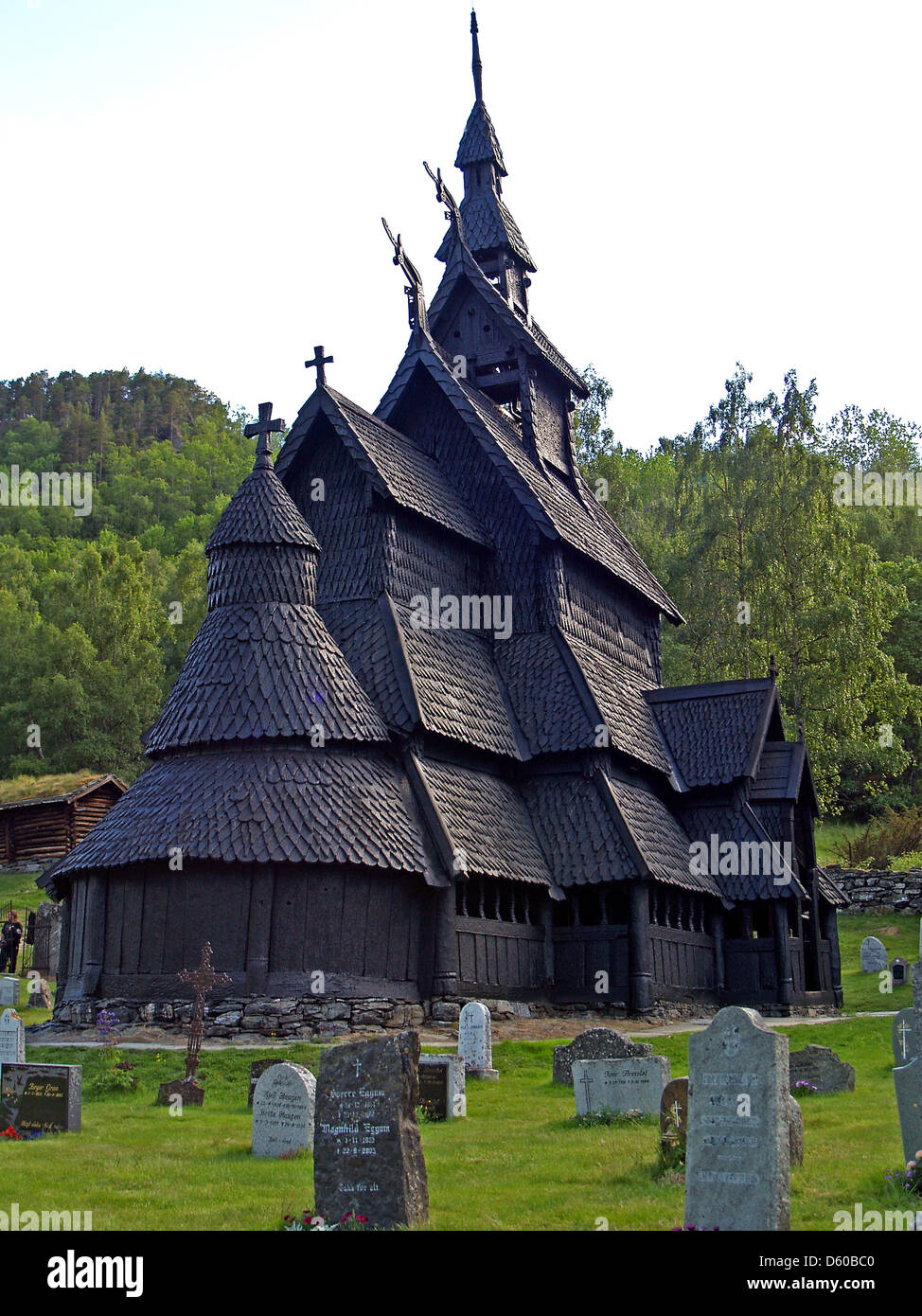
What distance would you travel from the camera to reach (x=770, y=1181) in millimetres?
7871

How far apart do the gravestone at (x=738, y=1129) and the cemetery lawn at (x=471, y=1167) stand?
425 mm

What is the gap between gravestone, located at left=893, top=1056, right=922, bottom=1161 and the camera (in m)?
9.48

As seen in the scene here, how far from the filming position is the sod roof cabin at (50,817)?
46.2 meters

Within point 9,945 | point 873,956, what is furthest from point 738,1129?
point 9,945

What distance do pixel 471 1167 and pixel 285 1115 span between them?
1836mm

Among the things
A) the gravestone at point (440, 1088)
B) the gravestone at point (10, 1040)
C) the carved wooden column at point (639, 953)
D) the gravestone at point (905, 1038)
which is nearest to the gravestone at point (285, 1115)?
the gravestone at point (440, 1088)

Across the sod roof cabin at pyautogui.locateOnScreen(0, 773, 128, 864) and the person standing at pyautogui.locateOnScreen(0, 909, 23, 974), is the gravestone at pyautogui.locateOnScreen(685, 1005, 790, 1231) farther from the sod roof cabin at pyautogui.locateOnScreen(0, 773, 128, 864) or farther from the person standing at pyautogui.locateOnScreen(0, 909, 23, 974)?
the sod roof cabin at pyautogui.locateOnScreen(0, 773, 128, 864)

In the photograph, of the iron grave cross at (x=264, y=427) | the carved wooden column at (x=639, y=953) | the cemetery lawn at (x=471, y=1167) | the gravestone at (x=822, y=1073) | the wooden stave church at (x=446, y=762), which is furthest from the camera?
the carved wooden column at (x=639, y=953)

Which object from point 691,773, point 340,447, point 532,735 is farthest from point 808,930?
point 340,447

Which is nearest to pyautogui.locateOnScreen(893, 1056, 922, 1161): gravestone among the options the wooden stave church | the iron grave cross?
the wooden stave church

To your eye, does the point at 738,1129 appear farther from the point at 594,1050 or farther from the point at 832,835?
the point at 832,835

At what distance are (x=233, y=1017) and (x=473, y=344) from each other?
65.9ft
